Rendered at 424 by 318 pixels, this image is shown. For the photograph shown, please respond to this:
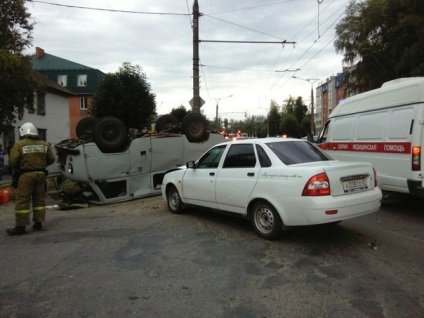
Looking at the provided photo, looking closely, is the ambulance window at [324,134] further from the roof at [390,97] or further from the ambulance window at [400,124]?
the ambulance window at [400,124]

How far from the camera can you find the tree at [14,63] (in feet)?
41.8

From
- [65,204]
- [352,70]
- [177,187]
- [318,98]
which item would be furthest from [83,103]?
[318,98]

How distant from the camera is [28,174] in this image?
6.76m

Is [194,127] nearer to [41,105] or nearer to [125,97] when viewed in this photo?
[125,97]

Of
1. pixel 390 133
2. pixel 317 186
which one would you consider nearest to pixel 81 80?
pixel 390 133

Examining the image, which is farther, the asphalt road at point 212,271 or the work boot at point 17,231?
the work boot at point 17,231

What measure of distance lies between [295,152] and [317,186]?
0.98 m

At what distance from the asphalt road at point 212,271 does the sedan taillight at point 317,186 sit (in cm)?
Result: 78

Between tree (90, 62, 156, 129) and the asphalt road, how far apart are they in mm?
16216

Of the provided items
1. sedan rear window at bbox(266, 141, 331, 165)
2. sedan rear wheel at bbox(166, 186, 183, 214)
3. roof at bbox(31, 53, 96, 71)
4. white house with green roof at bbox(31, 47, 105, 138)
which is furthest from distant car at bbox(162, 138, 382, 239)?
roof at bbox(31, 53, 96, 71)

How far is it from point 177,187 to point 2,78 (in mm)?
8078

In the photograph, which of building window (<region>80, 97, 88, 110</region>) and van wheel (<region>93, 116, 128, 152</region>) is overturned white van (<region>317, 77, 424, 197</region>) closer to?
van wheel (<region>93, 116, 128, 152</region>)

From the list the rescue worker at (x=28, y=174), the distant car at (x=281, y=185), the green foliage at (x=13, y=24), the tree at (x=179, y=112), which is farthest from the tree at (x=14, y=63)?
the tree at (x=179, y=112)

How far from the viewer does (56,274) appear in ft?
15.0
